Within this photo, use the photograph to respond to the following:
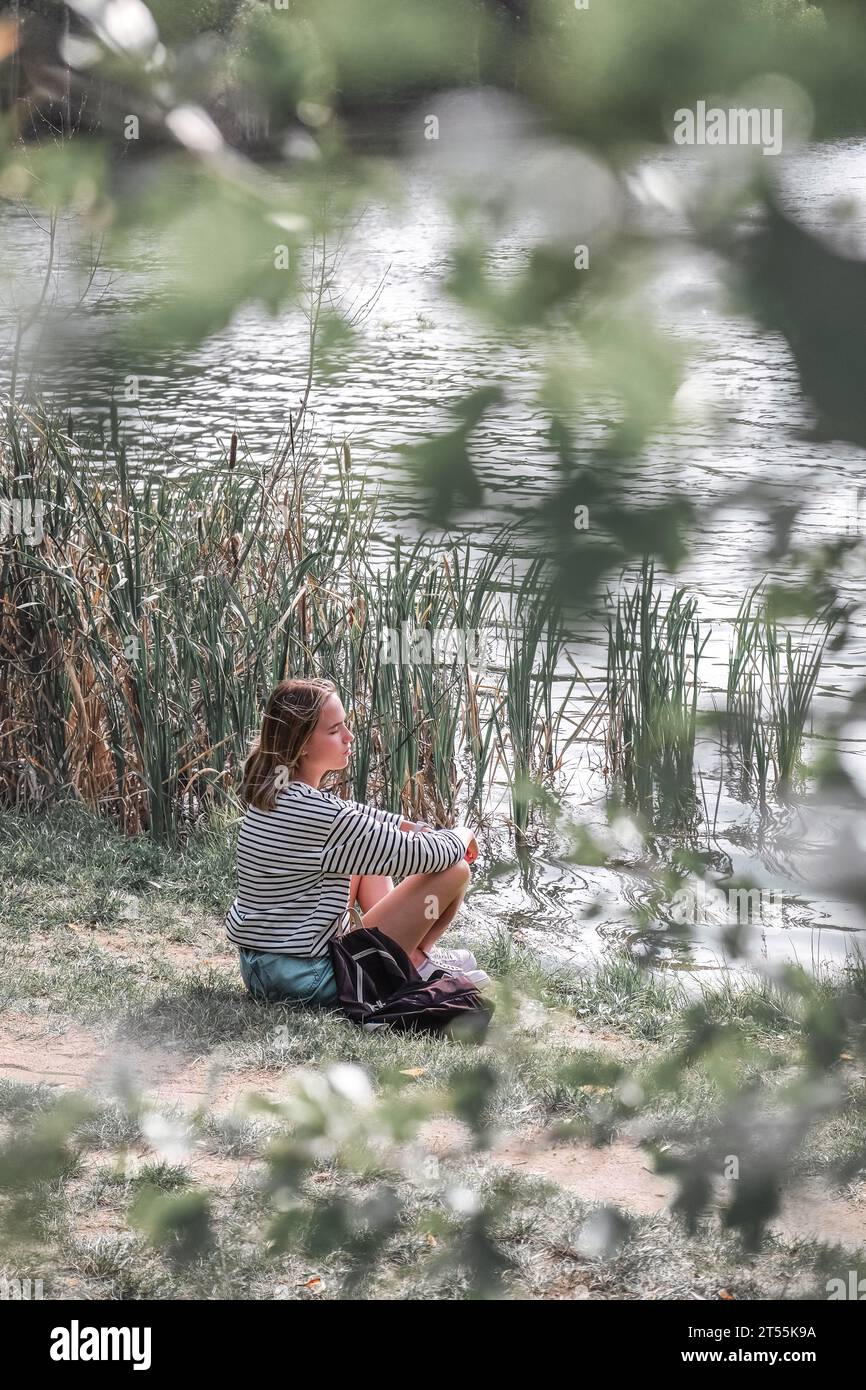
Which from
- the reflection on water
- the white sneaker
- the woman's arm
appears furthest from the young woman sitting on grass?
the reflection on water

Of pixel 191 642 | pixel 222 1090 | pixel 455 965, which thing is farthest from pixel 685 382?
pixel 191 642

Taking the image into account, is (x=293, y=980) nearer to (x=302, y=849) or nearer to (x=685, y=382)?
(x=302, y=849)

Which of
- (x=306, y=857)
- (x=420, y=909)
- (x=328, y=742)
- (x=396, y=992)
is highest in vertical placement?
(x=328, y=742)

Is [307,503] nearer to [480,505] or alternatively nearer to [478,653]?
[478,653]

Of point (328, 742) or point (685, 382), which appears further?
point (328, 742)

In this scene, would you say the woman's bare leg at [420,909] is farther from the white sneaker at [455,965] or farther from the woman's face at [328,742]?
the woman's face at [328,742]

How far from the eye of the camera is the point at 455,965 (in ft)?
14.1

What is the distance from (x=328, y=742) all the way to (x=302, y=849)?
0.31m

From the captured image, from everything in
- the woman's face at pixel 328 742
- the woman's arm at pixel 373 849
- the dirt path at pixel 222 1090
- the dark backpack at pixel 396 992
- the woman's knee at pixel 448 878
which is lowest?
the dirt path at pixel 222 1090

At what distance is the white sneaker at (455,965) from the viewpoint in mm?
4145

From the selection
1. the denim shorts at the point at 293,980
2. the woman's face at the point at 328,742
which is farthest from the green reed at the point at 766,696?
the denim shorts at the point at 293,980

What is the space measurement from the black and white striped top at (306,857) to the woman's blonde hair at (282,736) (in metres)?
0.04
